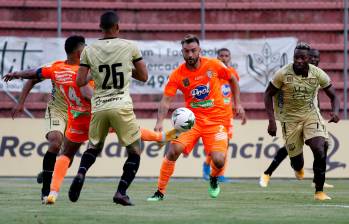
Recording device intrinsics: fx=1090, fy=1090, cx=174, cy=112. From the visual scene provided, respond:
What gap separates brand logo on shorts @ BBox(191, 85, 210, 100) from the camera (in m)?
14.2

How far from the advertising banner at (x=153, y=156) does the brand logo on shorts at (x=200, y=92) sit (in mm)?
7169

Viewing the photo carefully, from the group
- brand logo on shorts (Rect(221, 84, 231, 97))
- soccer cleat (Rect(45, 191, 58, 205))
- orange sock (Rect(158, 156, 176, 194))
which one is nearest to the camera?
soccer cleat (Rect(45, 191, 58, 205))

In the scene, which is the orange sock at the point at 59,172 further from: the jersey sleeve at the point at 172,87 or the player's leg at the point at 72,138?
the jersey sleeve at the point at 172,87

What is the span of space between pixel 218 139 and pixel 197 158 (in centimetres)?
714

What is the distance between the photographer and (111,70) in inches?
469

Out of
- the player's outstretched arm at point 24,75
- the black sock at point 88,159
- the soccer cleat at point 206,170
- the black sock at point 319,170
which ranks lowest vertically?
the soccer cleat at point 206,170

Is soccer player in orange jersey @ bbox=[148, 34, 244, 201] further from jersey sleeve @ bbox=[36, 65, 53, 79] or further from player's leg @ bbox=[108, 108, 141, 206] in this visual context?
player's leg @ bbox=[108, 108, 141, 206]

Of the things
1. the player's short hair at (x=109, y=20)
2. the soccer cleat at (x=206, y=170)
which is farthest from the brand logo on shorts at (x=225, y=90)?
the player's short hair at (x=109, y=20)

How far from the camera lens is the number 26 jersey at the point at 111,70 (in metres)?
11.9

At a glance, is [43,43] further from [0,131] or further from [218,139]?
[218,139]

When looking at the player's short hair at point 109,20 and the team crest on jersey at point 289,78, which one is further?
the team crest on jersey at point 289,78

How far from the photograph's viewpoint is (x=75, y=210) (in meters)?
11.4

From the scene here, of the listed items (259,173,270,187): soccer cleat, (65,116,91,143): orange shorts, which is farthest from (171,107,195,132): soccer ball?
(259,173,270,187): soccer cleat

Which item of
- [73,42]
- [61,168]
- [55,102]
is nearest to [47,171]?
[61,168]
